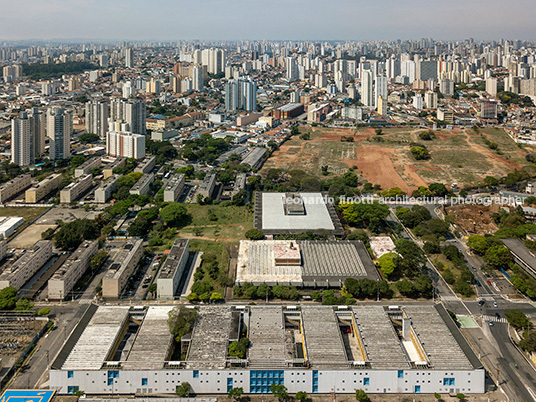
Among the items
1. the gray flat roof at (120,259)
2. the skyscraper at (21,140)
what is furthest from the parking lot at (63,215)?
the skyscraper at (21,140)

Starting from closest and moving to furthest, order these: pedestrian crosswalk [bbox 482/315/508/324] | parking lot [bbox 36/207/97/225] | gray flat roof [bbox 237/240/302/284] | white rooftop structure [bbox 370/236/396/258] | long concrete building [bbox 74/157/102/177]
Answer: pedestrian crosswalk [bbox 482/315/508/324] → gray flat roof [bbox 237/240/302/284] → white rooftop structure [bbox 370/236/396/258] → parking lot [bbox 36/207/97/225] → long concrete building [bbox 74/157/102/177]

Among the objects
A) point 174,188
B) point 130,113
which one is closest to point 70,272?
point 174,188

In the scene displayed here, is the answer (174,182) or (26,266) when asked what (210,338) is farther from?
(174,182)

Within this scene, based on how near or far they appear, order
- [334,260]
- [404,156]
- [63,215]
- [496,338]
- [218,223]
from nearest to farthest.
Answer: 1. [496,338]
2. [334,260]
3. [218,223]
4. [63,215]
5. [404,156]

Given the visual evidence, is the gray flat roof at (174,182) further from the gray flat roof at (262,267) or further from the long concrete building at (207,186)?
the gray flat roof at (262,267)

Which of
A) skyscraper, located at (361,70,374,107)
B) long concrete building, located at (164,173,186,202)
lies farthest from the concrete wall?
skyscraper, located at (361,70,374,107)

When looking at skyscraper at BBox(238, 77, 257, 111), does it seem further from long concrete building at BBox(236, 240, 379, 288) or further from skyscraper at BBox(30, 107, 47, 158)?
long concrete building at BBox(236, 240, 379, 288)

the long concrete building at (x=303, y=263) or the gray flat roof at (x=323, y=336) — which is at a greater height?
the long concrete building at (x=303, y=263)
